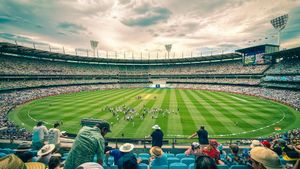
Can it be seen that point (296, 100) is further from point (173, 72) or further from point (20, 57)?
point (20, 57)

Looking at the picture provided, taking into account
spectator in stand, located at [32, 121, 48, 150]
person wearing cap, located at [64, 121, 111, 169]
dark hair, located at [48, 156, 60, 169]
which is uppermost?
person wearing cap, located at [64, 121, 111, 169]

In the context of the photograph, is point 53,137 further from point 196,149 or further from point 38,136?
point 196,149

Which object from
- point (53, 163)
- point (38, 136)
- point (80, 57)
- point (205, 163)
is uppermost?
point (80, 57)

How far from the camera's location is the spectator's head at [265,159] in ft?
9.06

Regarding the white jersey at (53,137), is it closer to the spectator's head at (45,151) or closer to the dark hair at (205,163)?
the spectator's head at (45,151)

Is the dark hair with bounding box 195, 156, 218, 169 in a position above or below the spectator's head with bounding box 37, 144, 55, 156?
above

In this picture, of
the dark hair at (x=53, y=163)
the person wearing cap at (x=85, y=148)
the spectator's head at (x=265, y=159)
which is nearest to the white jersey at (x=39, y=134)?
the dark hair at (x=53, y=163)

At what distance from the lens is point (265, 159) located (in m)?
2.84

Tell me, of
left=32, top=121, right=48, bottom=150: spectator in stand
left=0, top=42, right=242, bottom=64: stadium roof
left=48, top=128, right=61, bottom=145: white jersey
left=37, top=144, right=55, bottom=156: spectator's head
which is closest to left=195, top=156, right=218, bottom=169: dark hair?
left=37, top=144, right=55, bottom=156: spectator's head

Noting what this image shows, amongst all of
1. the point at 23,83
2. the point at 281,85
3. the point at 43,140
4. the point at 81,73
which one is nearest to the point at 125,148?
the point at 43,140

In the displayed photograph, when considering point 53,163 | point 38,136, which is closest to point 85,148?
point 53,163

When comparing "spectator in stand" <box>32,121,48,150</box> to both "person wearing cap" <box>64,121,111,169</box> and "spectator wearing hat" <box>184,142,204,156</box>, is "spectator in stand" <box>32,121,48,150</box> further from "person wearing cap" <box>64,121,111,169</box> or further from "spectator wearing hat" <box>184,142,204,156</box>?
"spectator wearing hat" <box>184,142,204,156</box>

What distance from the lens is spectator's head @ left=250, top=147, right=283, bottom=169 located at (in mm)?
2762

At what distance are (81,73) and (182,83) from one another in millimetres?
57917
